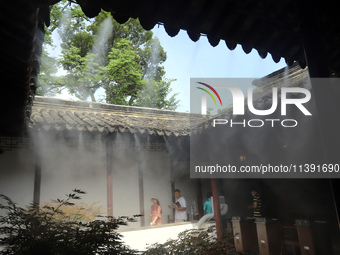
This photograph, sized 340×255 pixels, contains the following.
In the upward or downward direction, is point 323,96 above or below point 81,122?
below

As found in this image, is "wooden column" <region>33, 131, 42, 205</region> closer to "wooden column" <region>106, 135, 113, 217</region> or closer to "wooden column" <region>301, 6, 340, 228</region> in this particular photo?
"wooden column" <region>106, 135, 113, 217</region>

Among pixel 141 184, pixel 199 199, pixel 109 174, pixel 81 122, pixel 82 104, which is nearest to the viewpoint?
pixel 81 122

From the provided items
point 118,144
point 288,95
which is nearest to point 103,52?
point 118,144

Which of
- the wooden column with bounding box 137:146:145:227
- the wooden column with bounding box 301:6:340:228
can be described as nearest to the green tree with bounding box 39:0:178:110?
the wooden column with bounding box 137:146:145:227

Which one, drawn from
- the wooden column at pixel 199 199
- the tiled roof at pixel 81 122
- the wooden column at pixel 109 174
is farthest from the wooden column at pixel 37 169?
the wooden column at pixel 199 199

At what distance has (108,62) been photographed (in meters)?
17.6

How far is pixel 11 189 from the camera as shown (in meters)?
6.49

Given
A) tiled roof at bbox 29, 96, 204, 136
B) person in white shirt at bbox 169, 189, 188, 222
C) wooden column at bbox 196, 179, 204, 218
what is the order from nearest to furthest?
tiled roof at bbox 29, 96, 204, 136
person in white shirt at bbox 169, 189, 188, 222
wooden column at bbox 196, 179, 204, 218

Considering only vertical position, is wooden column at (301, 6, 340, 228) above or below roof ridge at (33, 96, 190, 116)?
below

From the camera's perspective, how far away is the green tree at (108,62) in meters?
15.9

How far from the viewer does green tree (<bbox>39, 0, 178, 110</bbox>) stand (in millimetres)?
15875

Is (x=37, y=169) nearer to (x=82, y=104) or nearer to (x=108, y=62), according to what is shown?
(x=82, y=104)

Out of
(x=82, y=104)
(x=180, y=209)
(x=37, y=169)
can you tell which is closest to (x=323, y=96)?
(x=37, y=169)

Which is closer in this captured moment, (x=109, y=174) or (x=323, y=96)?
(x=323, y=96)
